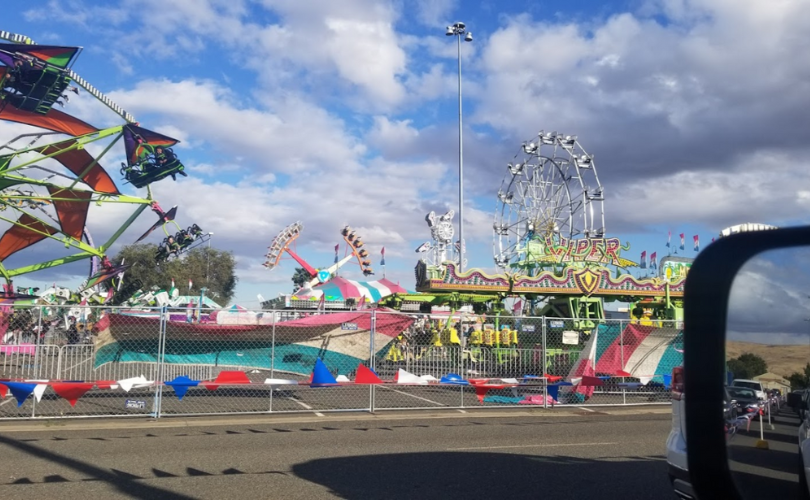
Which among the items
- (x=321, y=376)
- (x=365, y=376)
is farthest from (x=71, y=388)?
(x=365, y=376)

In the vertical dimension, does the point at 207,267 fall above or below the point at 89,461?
above

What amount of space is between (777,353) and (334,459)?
6.79 metres

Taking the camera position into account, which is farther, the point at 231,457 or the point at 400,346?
the point at 400,346

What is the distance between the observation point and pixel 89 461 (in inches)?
322

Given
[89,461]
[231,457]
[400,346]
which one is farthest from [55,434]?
[400,346]

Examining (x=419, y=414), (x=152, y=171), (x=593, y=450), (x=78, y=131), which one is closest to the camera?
(x=593, y=450)

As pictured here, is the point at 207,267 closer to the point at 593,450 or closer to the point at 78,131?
the point at 78,131

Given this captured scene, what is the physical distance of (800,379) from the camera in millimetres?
2496

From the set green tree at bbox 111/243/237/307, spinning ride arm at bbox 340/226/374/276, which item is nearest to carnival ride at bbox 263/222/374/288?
spinning ride arm at bbox 340/226/374/276

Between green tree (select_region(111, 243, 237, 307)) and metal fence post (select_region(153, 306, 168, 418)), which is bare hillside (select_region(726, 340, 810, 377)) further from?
green tree (select_region(111, 243, 237, 307))

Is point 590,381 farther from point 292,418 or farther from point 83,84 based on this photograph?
point 83,84

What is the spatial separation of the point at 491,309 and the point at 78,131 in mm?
19764

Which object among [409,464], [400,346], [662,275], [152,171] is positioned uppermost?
[152,171]

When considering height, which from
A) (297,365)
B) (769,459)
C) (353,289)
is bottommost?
(297,365)
